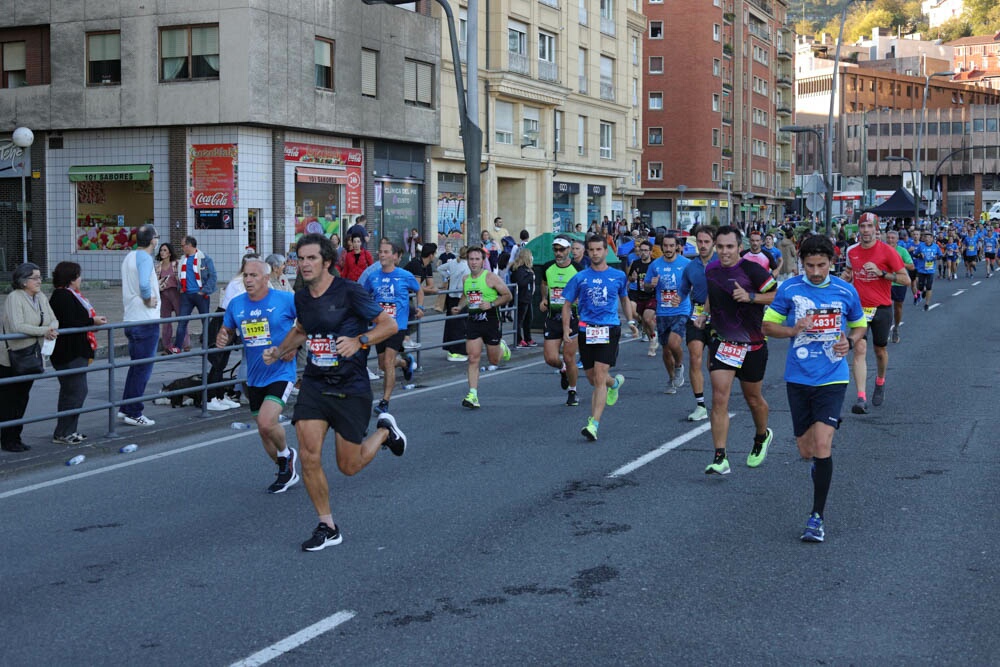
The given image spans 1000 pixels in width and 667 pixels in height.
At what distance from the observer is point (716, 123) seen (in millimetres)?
78812

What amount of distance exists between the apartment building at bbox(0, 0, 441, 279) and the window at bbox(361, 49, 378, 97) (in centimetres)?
6

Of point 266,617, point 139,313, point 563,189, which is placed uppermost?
point 563,189

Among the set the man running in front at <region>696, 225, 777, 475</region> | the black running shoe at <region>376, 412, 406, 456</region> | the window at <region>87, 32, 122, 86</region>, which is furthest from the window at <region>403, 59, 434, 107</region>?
the black running shoe at <region>376, 412, 406, 456</region>

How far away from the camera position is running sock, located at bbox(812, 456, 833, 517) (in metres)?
6.95

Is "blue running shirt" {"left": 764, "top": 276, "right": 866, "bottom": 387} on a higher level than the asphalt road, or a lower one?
higher

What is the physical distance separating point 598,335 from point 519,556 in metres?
4.54

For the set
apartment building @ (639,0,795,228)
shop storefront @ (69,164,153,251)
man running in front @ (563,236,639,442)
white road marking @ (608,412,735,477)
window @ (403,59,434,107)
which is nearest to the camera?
white road marking @ (608,412,735,477)

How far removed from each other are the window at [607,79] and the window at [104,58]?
25230 mm

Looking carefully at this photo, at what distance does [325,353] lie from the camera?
7.04 metres

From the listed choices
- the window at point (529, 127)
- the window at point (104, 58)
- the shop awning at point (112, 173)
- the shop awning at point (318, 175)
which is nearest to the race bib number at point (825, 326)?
the shop awning at point (318, 175)

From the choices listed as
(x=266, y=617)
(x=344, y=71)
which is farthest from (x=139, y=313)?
(x=344, y=71)

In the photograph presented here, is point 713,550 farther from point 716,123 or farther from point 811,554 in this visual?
point 716,123

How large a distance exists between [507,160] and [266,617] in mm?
38053

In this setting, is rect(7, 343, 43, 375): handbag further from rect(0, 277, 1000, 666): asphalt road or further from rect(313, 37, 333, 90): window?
rect(313, 37, 333, 90): window
